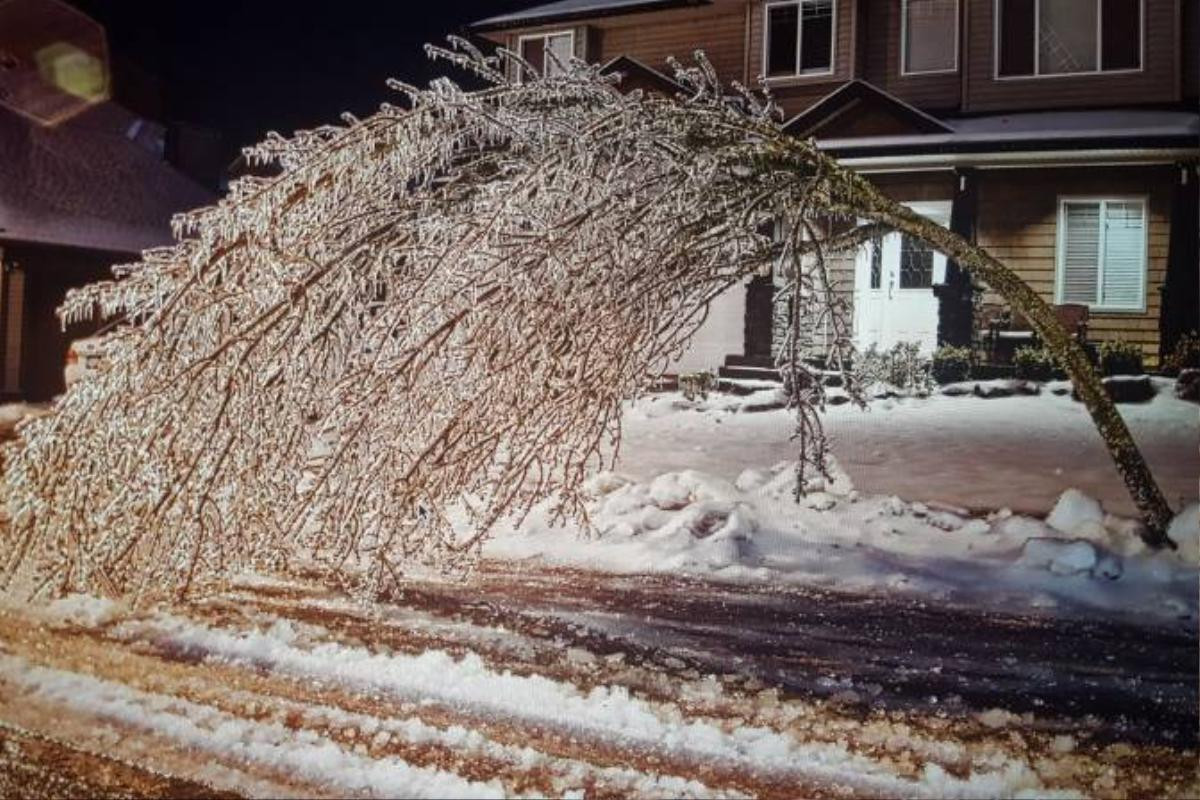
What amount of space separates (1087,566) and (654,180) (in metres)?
4.09

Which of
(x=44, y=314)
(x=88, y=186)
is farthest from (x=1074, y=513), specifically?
(x=88, y=186)

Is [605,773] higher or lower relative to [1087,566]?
lower

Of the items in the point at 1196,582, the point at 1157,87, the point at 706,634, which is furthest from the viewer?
the point at 1157,87

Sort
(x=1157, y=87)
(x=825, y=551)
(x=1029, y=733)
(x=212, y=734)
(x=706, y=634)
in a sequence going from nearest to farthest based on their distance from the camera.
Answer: (x=212, y=734) → (x=1029, y=733) → (x=706, y=634) → (x=825, y=551) → (x=1157, y=87)

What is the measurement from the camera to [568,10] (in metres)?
15.6

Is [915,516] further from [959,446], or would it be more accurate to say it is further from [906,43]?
[906,43]

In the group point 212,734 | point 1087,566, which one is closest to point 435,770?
point 212,734

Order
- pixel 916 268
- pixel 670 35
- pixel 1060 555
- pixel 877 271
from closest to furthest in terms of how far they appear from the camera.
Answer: pixel 1060 555, pixel 916 268, pixel 877 271, pixel 670 35

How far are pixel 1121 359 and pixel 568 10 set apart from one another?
11.3 metres

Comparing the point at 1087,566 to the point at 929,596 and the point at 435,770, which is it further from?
the point at 435,770

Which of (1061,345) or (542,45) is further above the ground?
(542,45)

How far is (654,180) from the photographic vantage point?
520 centimetres

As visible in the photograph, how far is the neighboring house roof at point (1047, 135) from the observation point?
1041cm

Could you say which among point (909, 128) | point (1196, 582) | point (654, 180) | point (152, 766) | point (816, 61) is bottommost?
point (152, 766)
